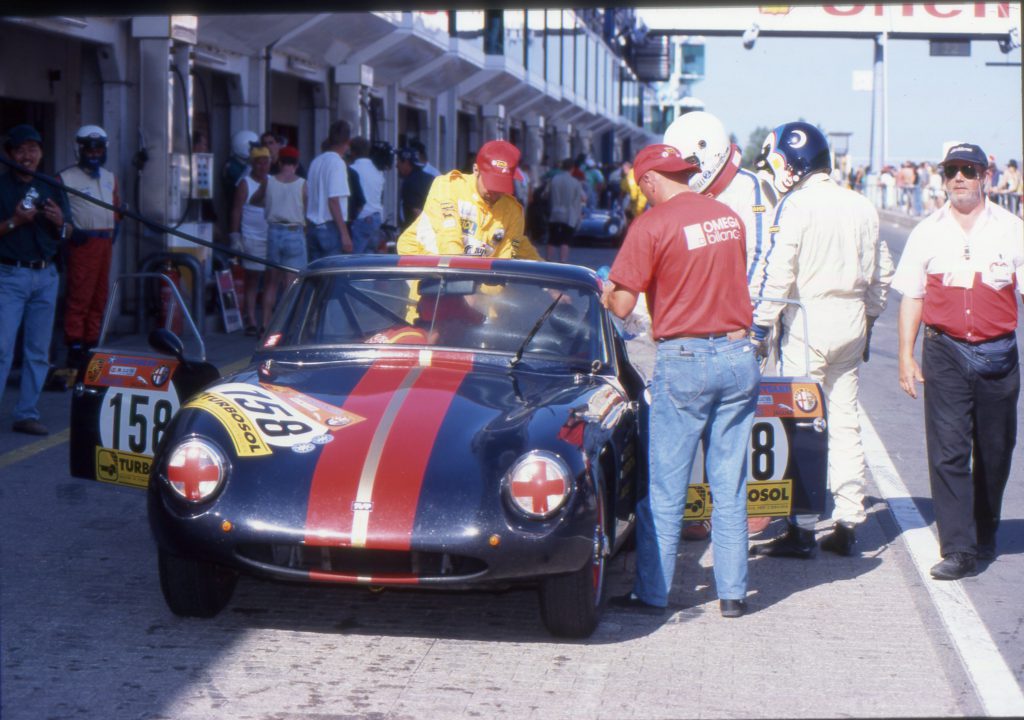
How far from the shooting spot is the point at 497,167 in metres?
7.49

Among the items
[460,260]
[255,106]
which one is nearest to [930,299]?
[460,260]

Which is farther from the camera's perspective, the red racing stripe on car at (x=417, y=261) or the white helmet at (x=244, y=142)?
the white helmet at (x=244, y=142)

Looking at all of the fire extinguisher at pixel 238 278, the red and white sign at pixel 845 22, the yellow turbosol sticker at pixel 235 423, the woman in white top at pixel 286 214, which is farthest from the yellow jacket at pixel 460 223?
the red and white sign at pixel 845 22

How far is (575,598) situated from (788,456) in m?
1.39

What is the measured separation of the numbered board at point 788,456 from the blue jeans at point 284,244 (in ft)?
27.1

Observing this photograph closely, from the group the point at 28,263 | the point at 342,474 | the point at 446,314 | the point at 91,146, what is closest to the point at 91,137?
the point at 91,146

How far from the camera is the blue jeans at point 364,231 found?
1436 cm

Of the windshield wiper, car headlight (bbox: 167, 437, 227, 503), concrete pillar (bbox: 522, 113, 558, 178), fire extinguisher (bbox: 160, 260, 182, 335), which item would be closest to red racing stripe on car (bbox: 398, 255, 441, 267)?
the windshield wiper

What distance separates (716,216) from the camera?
529 centimetres

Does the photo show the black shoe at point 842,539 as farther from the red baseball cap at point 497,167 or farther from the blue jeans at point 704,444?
the red baseball cap at point 497,167

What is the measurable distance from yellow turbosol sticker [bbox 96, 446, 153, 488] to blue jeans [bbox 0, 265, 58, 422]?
9.18ft

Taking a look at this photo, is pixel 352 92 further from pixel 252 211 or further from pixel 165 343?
pixel 165 343

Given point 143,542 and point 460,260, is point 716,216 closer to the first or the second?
point 460,260

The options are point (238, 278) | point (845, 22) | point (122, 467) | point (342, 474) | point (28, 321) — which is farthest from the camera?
point (845, 22)
